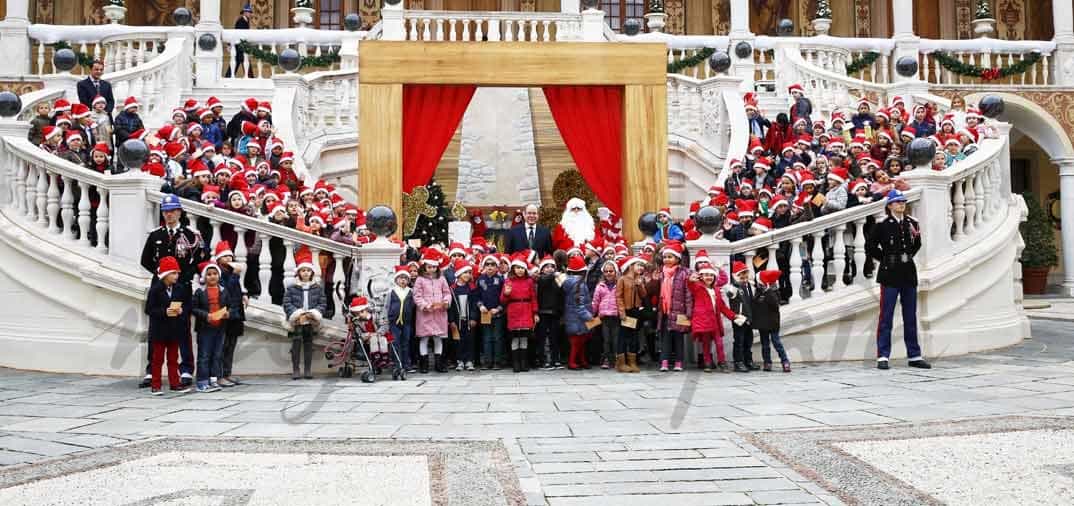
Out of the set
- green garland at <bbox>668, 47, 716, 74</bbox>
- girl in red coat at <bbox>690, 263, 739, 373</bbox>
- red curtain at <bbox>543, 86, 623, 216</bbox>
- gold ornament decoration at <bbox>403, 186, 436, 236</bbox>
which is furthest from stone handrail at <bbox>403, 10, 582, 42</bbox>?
girl in red coat at <bbox>690, 263, 739, 373</bbox>

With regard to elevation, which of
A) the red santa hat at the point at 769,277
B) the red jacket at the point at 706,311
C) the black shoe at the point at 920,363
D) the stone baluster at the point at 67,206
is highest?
the stone baluster at the point at 67,206

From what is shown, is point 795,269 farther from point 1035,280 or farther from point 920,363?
point 1035,280

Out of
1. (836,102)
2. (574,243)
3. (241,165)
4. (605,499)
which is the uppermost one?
(836,102)

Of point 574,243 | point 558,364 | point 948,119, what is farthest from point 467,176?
point 948,119

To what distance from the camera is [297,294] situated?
8414 mm

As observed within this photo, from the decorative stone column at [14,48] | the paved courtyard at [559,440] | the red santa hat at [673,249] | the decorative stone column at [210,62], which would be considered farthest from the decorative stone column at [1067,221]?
the decorative stone column at [14,48]

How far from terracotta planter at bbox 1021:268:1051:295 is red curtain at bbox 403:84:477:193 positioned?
16.4 m

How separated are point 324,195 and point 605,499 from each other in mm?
7711

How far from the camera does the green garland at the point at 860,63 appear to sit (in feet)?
59.9

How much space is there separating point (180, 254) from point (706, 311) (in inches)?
203

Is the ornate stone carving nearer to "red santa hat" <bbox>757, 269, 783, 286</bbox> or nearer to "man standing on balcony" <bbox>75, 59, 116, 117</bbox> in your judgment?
"man standing on balcony" <bbox>75, 59, 116, 117</bbox>

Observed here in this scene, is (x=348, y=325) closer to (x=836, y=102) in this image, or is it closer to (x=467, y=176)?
(x=467, y=176)

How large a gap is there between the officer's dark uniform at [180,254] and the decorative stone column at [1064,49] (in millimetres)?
20261

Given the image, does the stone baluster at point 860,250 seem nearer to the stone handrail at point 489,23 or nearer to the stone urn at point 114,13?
the stone handrail at point 489,23
